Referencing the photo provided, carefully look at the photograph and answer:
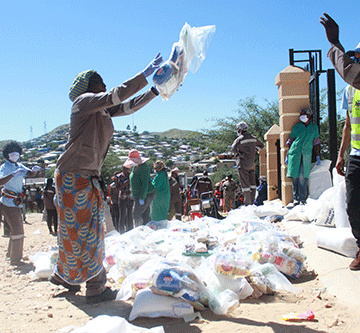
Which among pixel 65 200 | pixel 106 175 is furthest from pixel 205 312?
pixel 106 175

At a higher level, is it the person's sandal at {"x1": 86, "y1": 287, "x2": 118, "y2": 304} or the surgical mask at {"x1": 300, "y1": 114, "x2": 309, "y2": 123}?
the surgical mask at {"x1": 300, "y1": 114, "x2": 309, "y2": 123}

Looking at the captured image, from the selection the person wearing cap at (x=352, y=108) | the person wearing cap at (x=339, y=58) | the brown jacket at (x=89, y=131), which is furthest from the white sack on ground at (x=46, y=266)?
the person wearing cap at (x=339, y=58)

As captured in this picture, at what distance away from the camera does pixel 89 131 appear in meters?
3.01

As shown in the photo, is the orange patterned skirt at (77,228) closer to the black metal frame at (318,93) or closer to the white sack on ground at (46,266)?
the white sack on ground at (46,266)

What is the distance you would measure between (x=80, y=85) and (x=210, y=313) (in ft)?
7.16

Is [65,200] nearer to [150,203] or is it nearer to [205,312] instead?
[205,312]

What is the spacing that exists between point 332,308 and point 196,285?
3.23 ft

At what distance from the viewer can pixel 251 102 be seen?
2214cm

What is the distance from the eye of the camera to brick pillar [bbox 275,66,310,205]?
7.07 metres

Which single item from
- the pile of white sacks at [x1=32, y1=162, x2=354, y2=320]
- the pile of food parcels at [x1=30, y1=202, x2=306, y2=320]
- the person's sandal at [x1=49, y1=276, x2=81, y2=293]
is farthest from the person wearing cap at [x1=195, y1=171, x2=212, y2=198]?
the person's sandal at [x1=49, y1=276, x2=81, y2=293]

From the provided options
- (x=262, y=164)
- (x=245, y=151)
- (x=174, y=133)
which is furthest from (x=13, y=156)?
(x=174, y=133)

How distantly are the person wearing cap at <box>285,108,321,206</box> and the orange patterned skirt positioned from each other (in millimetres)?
4499

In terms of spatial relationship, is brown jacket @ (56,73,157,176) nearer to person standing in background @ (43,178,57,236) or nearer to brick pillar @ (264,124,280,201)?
person standing in background @ (43,178,57,236)

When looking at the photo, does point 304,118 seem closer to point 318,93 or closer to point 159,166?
point 318,93
